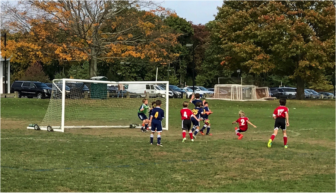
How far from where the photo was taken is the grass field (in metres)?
7.50

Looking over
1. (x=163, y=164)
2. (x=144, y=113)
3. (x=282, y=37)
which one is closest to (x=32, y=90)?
(x=282, y=37)

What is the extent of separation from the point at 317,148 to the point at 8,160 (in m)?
8.85

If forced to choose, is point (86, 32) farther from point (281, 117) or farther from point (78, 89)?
point (281, 117)

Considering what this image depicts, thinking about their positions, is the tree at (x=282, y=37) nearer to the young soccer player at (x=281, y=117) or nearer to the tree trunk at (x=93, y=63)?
the tree trunk at (x=93, y=63)

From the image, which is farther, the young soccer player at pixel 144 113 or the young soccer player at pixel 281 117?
the young soccer player at pixel 144 113

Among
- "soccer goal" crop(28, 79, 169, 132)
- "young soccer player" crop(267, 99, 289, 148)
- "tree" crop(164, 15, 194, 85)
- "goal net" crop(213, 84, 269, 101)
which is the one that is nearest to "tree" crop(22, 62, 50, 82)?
"tree" crop(164, 15, 194, 85)

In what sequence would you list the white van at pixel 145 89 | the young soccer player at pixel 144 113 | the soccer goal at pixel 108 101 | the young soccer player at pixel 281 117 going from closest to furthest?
the young soccer player at pixel 281 117 < the young soccer player at pixel 144 113 < the soccer goal at pixel 108 101 < the white van at pixel 145 89

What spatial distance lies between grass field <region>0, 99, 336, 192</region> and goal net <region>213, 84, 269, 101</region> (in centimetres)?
2755

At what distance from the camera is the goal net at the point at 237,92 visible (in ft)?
140

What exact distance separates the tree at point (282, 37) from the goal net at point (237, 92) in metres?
2.34

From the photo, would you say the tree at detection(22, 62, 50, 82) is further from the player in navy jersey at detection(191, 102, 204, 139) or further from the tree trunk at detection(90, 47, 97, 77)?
the player in navy jersey at detection(191, 102, 204, 139)

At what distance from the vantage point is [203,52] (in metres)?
72.4

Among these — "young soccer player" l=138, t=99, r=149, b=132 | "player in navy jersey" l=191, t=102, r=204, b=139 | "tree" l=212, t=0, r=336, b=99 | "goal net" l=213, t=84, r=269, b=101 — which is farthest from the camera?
"goal net" l=213, t=84, r=269, b=101

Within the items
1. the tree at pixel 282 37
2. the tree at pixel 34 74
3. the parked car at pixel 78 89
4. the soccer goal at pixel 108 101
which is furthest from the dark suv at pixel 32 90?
the tree at pixel 34 74
